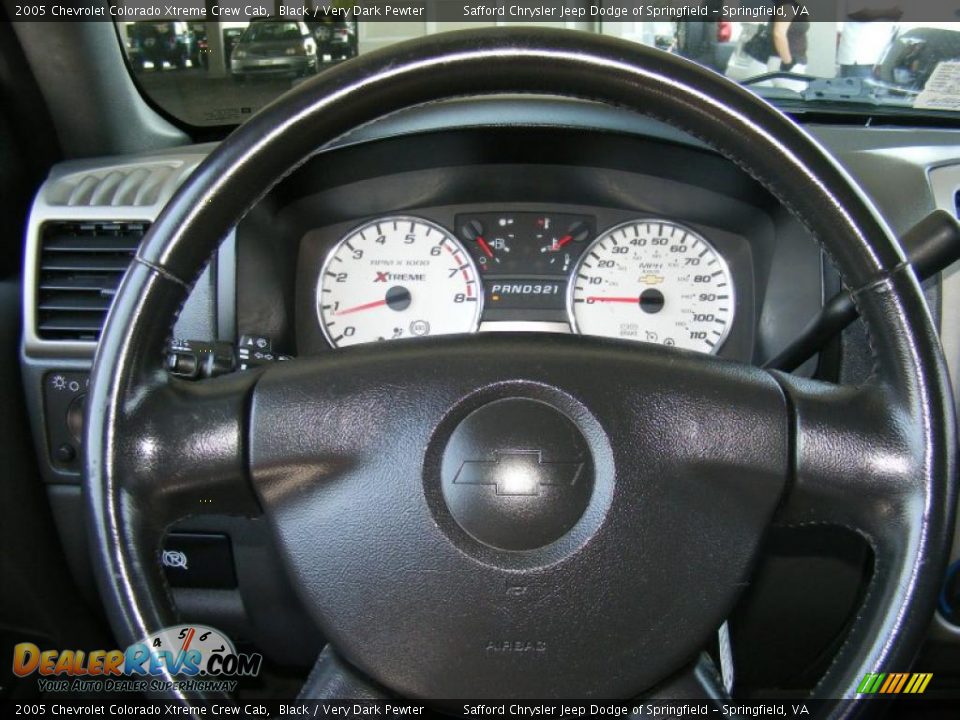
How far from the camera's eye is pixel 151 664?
0.77 metres

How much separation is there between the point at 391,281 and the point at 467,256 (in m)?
0.15

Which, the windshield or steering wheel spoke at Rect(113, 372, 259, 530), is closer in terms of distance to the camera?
steering wheel spoke at Rect(113, 372, 259, 530)

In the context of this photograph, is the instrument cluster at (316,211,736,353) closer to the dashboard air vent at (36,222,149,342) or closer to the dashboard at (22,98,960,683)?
the dashboard at (22,98,960,683)

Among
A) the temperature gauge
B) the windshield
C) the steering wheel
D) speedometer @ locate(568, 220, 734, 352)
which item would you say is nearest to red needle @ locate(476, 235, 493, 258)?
the temperature gauge

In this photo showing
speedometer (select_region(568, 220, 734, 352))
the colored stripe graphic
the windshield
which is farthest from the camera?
speedometer (select_region(568, 220, 734, 352))

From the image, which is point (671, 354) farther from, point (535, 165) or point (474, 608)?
point (535, 165)

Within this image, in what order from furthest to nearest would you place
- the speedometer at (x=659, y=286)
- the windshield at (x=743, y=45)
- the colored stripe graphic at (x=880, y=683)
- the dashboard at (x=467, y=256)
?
the speedometer at (x=659, y=286) < the windshield at (x=743, y=45) < the dashboard at (x=467, y=256) < the colored stripe graphic at (x=880, y=683)

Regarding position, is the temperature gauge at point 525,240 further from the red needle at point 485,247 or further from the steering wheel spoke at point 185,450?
the steering wheel spoke at point 185,450

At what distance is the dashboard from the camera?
1.55m

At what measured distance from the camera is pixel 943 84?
174cm

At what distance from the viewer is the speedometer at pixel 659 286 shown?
1.81 metres

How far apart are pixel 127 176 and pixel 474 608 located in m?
1.14

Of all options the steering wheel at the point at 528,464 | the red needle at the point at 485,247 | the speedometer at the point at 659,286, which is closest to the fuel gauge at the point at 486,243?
the red needle at the point at 485,247

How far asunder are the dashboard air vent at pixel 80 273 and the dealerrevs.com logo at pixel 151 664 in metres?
0.53
